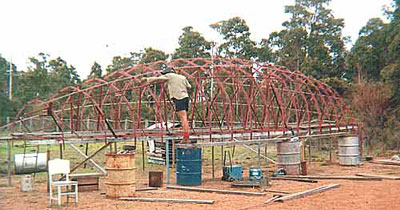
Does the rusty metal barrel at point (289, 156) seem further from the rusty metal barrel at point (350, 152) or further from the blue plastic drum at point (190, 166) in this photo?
the rusty metal barrel at point (350, 152)

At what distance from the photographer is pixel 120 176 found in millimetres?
12586

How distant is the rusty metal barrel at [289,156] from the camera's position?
1769cm

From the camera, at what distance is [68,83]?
145 ft

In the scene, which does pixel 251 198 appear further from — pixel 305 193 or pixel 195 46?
pixel 195 46

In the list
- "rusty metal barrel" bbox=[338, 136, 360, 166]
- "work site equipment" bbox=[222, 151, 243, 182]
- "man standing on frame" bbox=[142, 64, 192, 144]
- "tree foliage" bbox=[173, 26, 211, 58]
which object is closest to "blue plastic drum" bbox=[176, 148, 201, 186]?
"man standing on frame" bbox=[142, 64, 192, 144]

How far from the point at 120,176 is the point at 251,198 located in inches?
136

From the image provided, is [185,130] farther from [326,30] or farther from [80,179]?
[326,30]

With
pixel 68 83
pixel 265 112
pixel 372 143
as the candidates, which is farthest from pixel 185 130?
pixel 68 83

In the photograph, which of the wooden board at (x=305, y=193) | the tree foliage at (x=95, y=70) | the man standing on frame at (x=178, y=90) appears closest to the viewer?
the wooden board at (x=305, y=193)

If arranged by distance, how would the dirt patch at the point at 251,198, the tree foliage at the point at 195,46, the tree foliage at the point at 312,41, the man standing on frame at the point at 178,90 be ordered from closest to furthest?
the dirt patch at the point at 251,198
the man standing on frame at the point at 178,90
the tree foliage at the point at 312,41
the tree foliage at the point at 195,46

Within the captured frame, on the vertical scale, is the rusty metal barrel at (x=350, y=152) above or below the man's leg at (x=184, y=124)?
below

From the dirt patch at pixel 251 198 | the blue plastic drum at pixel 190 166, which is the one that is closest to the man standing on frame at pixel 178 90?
the blue plastic drum at pixel 190 166

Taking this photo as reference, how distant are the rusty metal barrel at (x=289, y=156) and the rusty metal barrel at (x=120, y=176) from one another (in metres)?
6.90

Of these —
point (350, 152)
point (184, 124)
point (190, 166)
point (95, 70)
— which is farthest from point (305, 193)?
point (95, 70)
